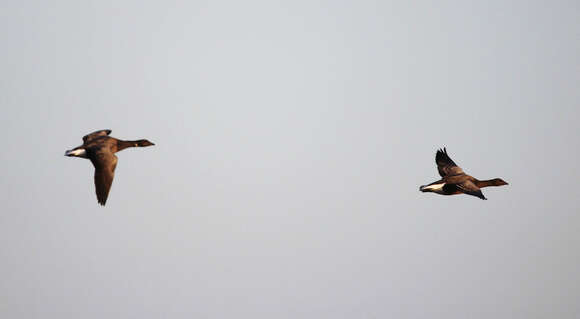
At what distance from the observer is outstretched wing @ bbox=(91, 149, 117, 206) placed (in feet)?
123

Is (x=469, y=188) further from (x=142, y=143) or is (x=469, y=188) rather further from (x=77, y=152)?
(x=77, y=152)

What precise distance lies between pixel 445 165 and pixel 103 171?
917 inches

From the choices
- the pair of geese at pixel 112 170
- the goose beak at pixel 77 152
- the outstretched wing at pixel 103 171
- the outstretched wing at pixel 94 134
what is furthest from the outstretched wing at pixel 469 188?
the goose beak at pixel 77 152

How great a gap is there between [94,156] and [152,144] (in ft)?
22.1

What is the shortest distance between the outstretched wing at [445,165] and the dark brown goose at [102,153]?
20093 mm

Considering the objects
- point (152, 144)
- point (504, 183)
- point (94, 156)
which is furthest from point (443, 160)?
point (94, 156)

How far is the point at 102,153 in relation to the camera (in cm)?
4012

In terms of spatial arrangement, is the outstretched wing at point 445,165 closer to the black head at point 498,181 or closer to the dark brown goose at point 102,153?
the black head at point 498,181

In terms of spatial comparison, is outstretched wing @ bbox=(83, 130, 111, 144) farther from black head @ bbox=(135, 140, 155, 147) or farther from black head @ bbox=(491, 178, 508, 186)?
black head @ bbox=(491, 178, 508, 186)

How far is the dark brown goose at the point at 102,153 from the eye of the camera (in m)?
37.9

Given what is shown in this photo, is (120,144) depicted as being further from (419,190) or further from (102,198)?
(419,190)

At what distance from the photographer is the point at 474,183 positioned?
1737 inches

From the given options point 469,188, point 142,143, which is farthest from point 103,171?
point 469,188

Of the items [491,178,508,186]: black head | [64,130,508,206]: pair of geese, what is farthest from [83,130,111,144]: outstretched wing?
[491,178,508,186]: black head
